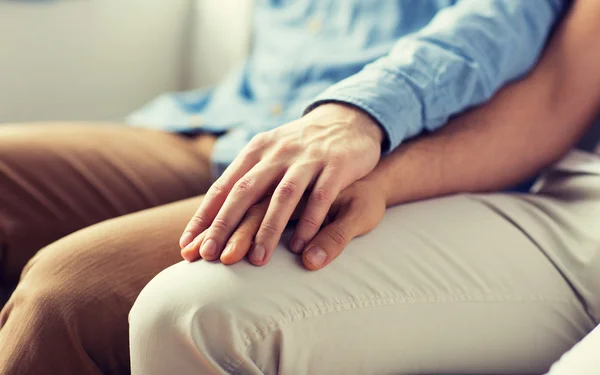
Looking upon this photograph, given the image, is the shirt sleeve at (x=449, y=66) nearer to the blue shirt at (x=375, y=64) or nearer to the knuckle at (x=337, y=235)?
the blue shirt at (x=375, y=64)

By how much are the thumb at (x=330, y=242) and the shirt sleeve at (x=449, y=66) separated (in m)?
0.13

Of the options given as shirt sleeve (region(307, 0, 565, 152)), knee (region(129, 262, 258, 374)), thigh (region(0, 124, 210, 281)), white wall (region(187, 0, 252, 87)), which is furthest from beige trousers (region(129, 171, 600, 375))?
white wall (region(187, 0, 252, 87))

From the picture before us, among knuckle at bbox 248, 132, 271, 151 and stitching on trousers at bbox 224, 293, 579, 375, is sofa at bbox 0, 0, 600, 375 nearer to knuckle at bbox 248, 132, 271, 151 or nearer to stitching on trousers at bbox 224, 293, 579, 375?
knuckle at bbox 248, 132, 271, 151

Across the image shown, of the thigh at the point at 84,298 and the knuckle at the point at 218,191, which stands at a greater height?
the knuckle at the point at 218,191

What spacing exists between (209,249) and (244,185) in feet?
0.23

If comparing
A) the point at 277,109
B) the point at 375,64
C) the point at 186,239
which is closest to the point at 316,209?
the point at 186,239

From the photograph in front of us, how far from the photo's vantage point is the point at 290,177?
1.77ft

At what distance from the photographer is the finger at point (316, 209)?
0.52m

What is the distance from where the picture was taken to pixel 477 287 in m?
0.56

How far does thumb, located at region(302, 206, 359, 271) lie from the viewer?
0.50 m

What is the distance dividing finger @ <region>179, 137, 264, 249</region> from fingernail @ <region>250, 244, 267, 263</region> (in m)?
0.07

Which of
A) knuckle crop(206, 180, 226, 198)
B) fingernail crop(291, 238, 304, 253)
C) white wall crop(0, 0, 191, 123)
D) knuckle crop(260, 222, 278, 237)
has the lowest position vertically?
white wall crop(0, 0, 191, 123)

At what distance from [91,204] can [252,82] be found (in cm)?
41

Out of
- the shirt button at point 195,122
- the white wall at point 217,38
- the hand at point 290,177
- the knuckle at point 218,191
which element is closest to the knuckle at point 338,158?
the hand at point 290,177
